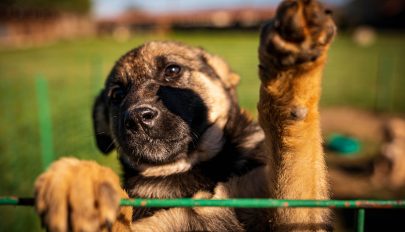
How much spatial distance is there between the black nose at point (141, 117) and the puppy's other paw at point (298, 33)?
118 cm

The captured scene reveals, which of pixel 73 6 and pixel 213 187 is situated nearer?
pixel 213 187

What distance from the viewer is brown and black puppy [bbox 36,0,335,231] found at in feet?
5.48

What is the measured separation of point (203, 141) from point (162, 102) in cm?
49

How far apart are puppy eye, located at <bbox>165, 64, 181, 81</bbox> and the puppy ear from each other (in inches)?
18.9

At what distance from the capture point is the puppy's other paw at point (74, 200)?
5.30 ft

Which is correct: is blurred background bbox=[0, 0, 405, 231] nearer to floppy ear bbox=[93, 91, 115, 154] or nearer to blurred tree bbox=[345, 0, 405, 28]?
floppy ear bbox=[93, 91, 115, 154]

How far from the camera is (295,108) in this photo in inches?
75.9

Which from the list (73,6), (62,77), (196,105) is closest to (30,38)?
(73,6)

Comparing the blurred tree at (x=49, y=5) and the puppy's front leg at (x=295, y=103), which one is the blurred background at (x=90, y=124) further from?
the blurred tree at (x=49, y=5)

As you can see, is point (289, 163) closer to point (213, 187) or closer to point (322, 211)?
point (322, 211)

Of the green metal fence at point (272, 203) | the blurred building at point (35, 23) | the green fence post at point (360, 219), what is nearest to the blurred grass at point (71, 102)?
the green metal fence at point (272, 203)

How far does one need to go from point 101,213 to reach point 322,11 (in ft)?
4.34

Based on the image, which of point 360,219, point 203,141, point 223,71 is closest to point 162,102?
point 203,141

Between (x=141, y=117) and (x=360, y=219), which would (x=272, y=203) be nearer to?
Answer: (x=360, y=219)
